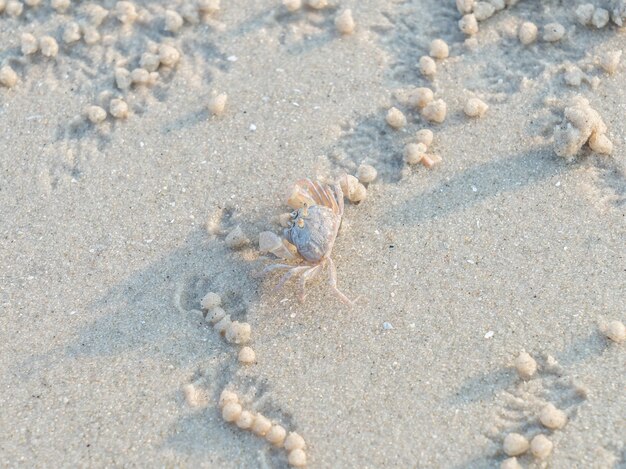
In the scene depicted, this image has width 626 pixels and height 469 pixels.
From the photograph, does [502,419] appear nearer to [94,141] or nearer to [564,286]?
[564,286]

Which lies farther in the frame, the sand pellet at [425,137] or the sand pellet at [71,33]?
the sand pellet at [71,33]

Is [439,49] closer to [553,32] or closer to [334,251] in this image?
[553,32]

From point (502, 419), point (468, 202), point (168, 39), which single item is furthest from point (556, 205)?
point (168, 39)

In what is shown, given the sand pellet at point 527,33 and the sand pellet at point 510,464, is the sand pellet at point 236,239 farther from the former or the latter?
the sand pellet at point 527,33

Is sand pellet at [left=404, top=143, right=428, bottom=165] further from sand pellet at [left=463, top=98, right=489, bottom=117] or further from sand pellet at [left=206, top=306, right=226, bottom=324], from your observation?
sand pellet at [left=206, top=306, right=226, bottom=324]

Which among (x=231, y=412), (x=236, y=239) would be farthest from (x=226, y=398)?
(x=236, y=239)

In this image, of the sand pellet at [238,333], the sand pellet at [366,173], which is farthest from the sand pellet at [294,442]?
the sand pellet at [366,173]

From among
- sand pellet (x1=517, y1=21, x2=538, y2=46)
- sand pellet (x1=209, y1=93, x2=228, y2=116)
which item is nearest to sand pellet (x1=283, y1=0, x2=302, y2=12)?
sand pellet (x1=209, y1=93, x2=228, y2=116)
